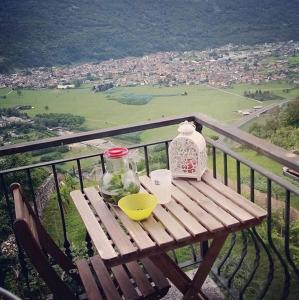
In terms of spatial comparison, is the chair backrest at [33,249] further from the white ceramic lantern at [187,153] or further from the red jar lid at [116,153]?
the white ceramic lantern at [187,153]

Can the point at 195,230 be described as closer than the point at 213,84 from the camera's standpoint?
Yes

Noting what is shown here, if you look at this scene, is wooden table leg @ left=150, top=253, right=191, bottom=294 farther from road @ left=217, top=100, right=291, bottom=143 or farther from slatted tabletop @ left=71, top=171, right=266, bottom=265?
road @ left=217, top=100, right=291, bottom=143

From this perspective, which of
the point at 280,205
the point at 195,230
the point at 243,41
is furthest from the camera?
the point at 243,41

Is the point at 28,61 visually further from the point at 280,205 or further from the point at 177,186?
the point at 177,186

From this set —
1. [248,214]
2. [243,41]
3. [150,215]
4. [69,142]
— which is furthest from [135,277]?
[243,41]

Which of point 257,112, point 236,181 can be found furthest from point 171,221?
point 257,112

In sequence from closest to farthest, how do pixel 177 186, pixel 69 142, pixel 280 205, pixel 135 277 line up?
pixel 135 277 < pixel 177 186 < pixel 69 142 < pixel 280 205

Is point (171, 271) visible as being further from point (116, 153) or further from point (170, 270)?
point (116, 153)
